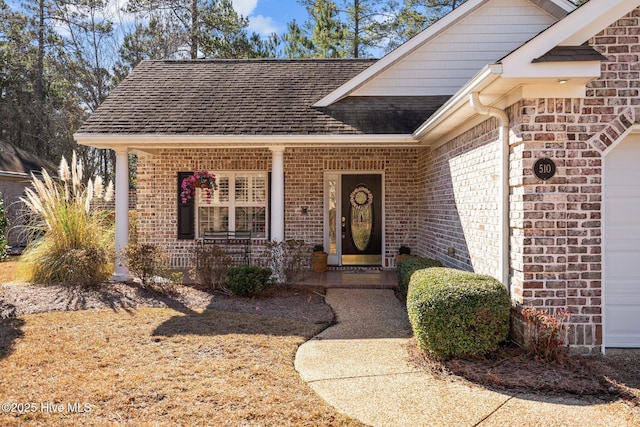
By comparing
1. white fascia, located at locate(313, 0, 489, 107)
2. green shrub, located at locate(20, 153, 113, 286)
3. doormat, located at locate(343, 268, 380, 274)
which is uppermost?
white fascia, located at locate(313, 0, 489, 107)

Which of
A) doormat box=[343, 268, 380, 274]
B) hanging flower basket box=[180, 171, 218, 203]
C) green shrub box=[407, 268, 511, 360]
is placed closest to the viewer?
green shrub box=[407, 268, 511, 360]

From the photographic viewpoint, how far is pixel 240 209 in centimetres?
993

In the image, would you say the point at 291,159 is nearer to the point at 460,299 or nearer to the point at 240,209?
the point at 240,209

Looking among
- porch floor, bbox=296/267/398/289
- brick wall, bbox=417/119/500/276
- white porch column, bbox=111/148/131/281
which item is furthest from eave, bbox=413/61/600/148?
white porch column, bbox=111/148/131/281

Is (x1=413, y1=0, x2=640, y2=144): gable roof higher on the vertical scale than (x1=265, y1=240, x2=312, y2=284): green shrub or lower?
higher

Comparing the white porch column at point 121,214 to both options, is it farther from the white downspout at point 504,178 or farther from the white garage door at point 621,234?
the white garage door at point 621,234

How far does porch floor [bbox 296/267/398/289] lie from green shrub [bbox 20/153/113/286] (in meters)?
3.57

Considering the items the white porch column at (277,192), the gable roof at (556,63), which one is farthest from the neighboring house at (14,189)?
the gable roof at (556,63)

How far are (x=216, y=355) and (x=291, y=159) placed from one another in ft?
19.9

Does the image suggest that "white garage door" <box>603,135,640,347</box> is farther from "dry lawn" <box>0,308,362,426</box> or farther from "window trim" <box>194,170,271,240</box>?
"window trim" <box>194,170,271,240</box>

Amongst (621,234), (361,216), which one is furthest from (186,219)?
(621,234)

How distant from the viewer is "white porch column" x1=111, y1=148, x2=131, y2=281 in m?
8.10

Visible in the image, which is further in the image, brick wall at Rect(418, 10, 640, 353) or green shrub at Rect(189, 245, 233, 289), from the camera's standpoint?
green shrub at Rect(189, 245, 233, 289)

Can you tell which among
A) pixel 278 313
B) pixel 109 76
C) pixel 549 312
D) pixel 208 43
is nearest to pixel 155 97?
pixel 278 313
